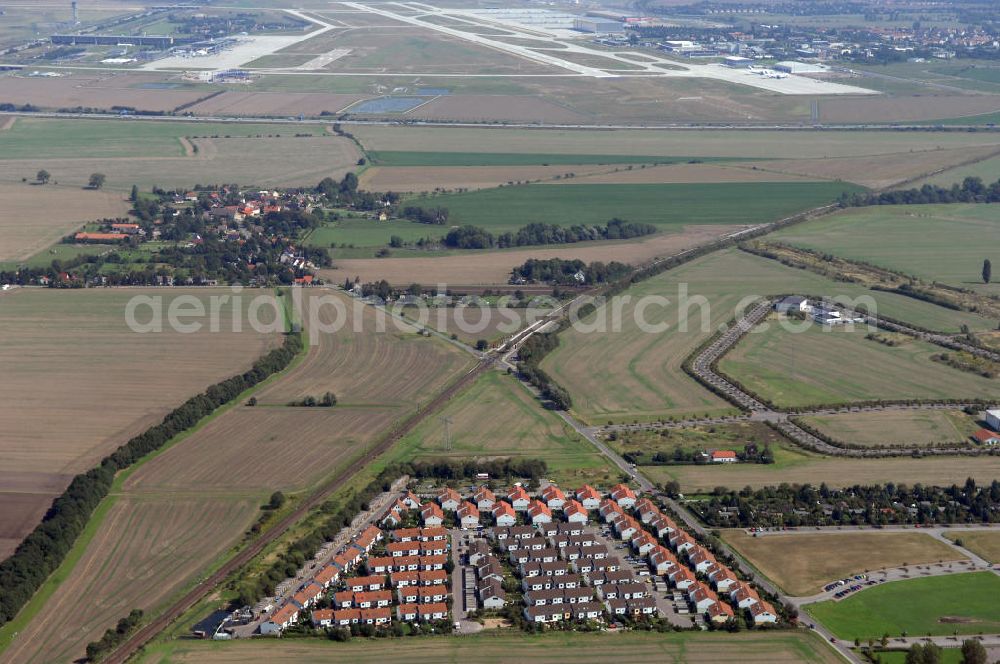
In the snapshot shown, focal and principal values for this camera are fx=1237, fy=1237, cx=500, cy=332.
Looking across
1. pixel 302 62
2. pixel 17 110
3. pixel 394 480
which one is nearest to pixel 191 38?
pixel 302 62

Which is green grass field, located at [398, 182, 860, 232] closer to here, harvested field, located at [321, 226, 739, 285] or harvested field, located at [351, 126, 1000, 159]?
harvested field, located at [321, 226, 739, 285]

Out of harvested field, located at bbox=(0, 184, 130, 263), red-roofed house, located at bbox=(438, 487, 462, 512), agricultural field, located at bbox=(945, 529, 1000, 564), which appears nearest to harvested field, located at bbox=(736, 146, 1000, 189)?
harvested field, located at bbox=(0, 184, 130, 263)

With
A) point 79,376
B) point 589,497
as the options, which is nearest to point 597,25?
point 79,376

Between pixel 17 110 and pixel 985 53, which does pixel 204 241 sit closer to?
pixel 17 110

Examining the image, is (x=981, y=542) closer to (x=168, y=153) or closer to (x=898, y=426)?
(x=898, y=426)

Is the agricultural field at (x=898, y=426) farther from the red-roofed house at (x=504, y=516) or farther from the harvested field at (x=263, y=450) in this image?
the harvested field at (x=263, y=450)

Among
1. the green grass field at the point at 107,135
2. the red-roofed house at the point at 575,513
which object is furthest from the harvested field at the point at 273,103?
the red-roofed house at the point at 575,513

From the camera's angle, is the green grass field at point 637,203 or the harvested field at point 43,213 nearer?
the harvested field at point 43,213
